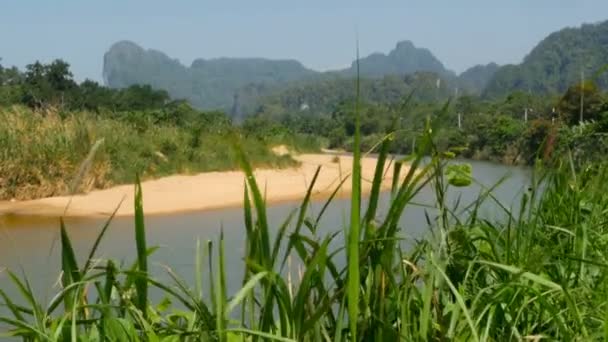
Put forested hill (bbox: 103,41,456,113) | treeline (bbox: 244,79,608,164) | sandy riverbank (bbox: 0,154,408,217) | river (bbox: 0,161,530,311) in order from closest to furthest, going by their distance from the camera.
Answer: treeline (bbox: 244,79,608,164)
river (bbox: 0,161,530,311)
sandy riverbank (bbox: 0,154,408,217)
forested hill (bbox: 103,41,456,113)

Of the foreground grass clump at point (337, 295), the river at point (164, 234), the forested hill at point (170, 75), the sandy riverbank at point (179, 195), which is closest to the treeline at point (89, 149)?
the sandy riverbank at point (179, 195)

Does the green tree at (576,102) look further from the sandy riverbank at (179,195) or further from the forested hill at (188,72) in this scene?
the forested hill at (188,72)

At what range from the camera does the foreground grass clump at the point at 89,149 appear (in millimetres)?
10289

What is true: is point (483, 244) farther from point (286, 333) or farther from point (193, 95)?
point (193, 95)

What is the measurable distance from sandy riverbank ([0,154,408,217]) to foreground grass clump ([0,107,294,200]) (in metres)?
0.26

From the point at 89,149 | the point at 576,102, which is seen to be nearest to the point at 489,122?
the point at 576,102

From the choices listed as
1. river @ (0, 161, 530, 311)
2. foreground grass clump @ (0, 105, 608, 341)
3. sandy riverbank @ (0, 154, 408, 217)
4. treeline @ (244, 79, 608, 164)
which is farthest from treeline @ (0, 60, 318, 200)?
foreground grass clump @ (0, 105, 608, 341)

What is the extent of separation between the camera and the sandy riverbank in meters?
9.55

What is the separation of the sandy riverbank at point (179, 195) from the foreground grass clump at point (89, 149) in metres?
0.26

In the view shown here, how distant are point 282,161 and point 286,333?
13902 mm

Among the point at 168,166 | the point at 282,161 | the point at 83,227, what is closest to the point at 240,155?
the point at 83,227

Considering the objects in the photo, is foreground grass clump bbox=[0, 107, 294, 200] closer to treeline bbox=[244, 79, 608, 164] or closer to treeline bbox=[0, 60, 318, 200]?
treeline bbox=[0, 60, 318, 200]

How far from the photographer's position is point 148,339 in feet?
4.20

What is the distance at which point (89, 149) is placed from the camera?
338 inches
